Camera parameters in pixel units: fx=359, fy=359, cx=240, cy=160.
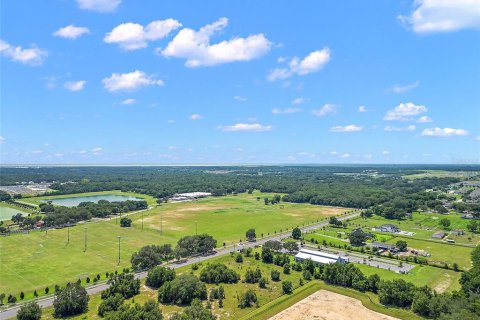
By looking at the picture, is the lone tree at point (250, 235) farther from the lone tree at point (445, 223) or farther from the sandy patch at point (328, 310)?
the lone tree at point (445, 223)

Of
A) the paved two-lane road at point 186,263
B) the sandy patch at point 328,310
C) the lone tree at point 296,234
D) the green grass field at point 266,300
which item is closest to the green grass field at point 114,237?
the paved two-lane road at point 186,263

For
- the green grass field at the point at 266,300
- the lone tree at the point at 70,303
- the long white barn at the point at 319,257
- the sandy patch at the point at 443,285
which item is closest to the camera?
the lone tree at the point at 70,303

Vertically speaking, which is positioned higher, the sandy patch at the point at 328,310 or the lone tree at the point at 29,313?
the lone tree at the point at 29,313

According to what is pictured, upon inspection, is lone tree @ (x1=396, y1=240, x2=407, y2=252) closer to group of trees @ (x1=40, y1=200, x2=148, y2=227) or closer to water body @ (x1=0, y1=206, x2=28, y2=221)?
group of trees @ (x1=40, y1=200, x2=148, y2=227)

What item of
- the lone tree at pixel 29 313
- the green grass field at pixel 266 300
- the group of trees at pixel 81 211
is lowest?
the green grass field at pixel 266 300

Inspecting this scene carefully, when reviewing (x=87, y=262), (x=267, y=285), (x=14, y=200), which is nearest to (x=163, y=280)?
(x=267, y=285)

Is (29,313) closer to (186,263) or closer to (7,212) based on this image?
(186,263)

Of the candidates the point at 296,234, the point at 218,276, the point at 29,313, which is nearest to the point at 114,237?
the point at 218,276
